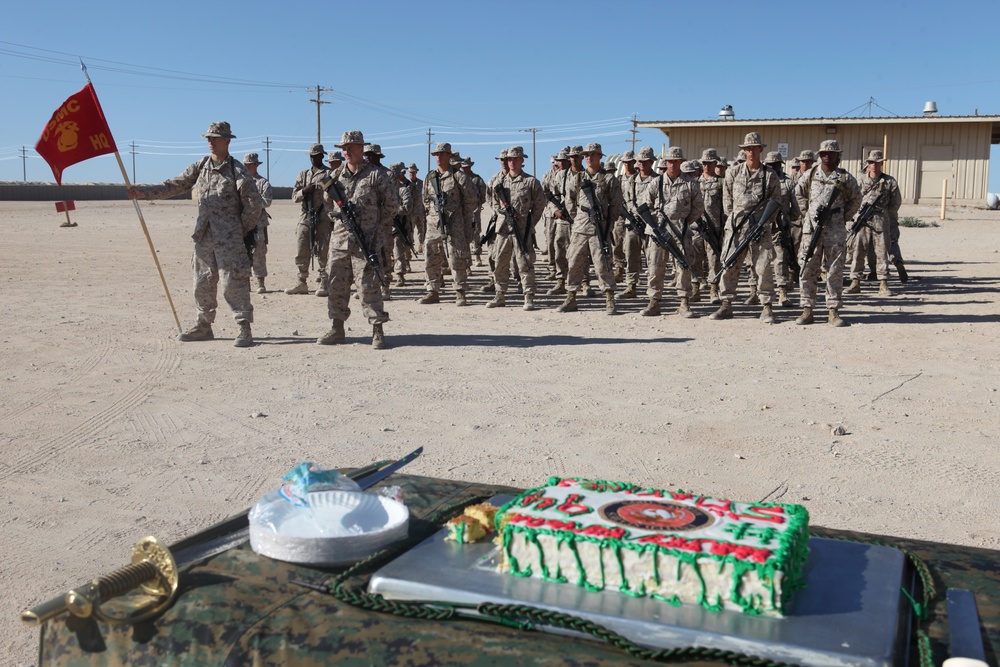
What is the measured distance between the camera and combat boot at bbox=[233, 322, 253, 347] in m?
9.37

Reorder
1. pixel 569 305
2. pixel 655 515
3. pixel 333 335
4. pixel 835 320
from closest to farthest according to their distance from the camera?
pixel 655 515, pixel 333 335, pixel 835 320, pixel 569 305

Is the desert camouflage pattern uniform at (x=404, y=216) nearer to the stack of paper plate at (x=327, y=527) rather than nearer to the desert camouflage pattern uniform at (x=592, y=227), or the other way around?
the desert camouflage pattern uniform at (x=592, y=227)

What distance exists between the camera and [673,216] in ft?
39.8

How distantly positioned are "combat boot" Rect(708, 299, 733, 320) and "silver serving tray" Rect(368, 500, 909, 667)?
962 cm

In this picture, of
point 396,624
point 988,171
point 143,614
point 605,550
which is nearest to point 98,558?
point 143,614

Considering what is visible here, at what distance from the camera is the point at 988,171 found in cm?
3416

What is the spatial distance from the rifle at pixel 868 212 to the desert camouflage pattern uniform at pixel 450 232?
5.82 m

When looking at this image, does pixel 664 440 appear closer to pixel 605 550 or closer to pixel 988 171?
pixel 605 550

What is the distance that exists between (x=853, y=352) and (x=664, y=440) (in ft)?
13.1

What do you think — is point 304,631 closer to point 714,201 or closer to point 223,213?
point 223,213

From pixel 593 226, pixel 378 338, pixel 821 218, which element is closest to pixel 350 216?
pixel 378 338

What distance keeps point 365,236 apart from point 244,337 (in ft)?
5.31

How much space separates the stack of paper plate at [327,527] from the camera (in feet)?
7.17

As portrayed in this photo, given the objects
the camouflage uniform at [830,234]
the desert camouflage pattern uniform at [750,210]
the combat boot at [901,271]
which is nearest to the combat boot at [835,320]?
the camouflage uniform at [830,234]
